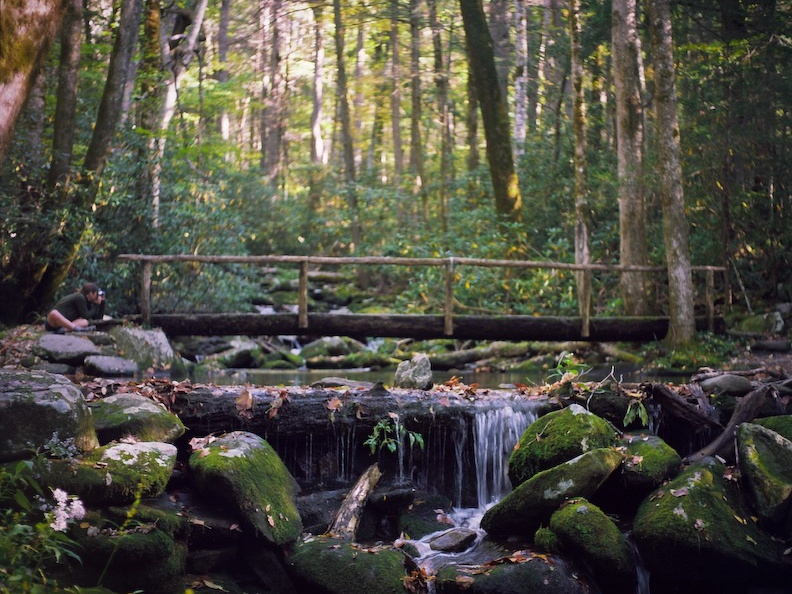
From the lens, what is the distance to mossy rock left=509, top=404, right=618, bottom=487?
23.9 feet

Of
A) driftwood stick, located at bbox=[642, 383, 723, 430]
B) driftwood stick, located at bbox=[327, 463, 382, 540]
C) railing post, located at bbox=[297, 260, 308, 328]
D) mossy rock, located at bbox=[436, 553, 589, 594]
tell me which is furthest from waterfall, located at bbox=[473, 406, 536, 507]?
railing post, located at bbox=[297, 260, 308, 328]

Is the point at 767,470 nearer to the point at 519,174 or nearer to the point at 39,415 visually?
the point at 39,415

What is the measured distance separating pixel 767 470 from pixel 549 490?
1844mm

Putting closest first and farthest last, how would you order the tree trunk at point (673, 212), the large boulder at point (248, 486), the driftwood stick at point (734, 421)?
1. the large boulder at point (248, 486)
2. the driftwood stick at point (734, 421)
3. the tree trunk at point (673, 212)

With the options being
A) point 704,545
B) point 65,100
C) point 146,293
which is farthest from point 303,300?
point 704,545

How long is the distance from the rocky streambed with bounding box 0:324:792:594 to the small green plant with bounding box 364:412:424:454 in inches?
1.0

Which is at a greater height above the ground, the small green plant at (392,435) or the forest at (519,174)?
the forest at (519,174)

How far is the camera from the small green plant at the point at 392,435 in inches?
317

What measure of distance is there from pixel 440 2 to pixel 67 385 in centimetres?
2285

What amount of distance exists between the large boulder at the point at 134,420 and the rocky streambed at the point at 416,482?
18 millimetres

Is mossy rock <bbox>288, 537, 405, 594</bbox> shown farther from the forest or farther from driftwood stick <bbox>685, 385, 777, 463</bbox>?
the forest

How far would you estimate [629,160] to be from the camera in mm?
14617

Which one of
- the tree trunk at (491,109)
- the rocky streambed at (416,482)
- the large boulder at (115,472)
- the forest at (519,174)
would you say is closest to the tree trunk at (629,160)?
the forest at (519,174)

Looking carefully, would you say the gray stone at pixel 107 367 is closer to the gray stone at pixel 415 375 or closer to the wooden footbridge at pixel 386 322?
the wooden footbridge at pixel 386 322
